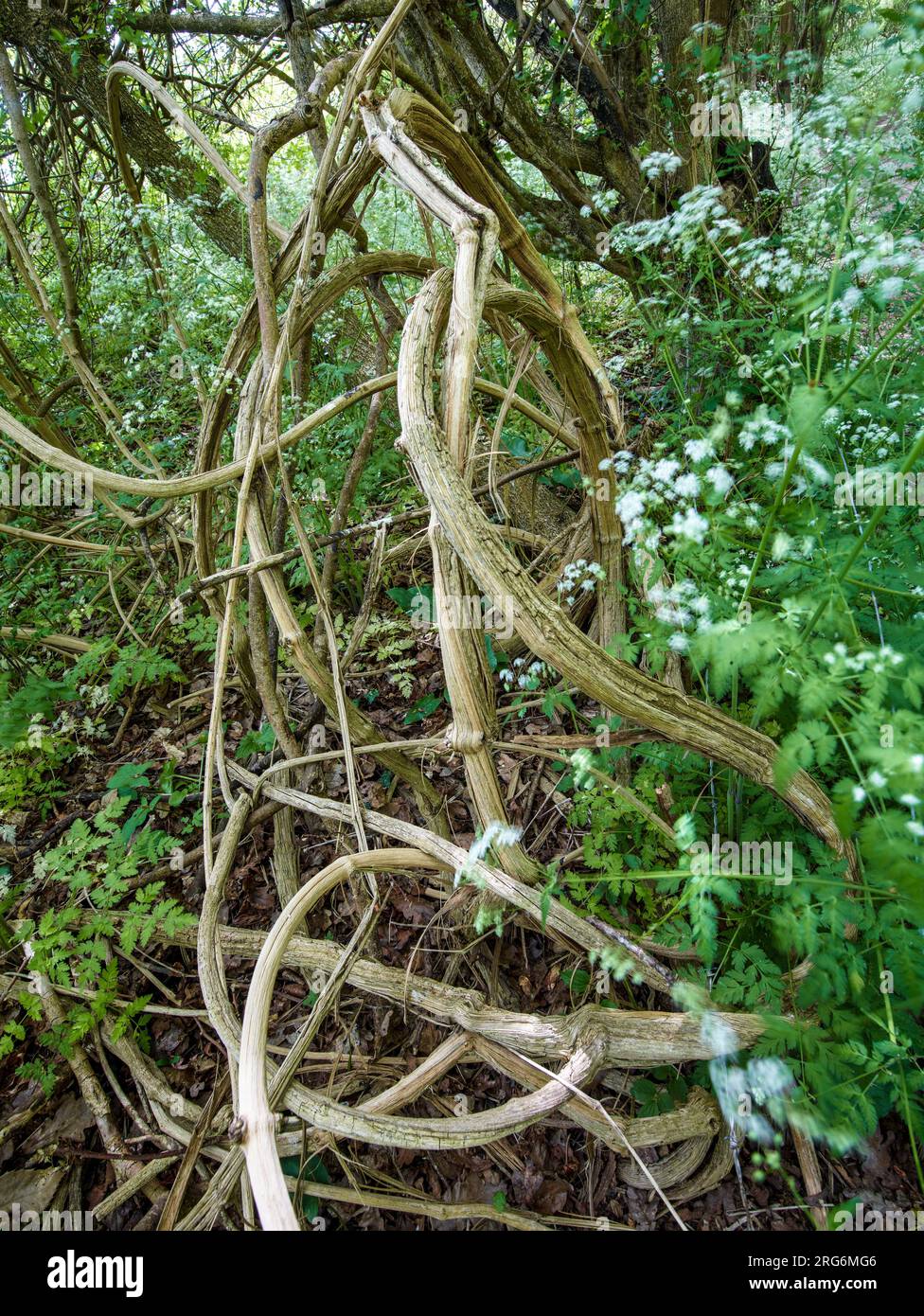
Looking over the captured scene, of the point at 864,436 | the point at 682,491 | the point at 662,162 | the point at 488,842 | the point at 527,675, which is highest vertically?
the point at 662,162

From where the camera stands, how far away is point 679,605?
5.65ft

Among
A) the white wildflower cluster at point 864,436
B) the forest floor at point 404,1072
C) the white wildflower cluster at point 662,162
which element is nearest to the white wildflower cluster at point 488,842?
the forest floor at point 404,1072

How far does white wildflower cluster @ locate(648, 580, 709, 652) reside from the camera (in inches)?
60.2

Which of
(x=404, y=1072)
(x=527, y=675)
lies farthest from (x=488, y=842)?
(x=404, y=1072)

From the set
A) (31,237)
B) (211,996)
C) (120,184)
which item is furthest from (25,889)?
(31,237)

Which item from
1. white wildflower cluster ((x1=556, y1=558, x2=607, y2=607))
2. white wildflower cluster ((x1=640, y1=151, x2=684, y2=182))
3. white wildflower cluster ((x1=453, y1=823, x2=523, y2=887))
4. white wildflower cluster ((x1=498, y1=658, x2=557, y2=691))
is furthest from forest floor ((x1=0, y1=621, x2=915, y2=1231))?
white wildflower cluster ((x1=640, y1=151, x2=684, y2=182))

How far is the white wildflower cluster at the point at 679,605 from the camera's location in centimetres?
153

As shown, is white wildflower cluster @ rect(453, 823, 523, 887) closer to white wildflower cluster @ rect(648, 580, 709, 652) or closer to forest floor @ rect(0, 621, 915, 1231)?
forest floor @ rect(0, 621, 915, 1231)

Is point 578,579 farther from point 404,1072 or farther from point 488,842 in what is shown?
point 404,1072

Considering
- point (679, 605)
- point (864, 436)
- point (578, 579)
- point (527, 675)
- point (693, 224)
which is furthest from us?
point (578, 579)

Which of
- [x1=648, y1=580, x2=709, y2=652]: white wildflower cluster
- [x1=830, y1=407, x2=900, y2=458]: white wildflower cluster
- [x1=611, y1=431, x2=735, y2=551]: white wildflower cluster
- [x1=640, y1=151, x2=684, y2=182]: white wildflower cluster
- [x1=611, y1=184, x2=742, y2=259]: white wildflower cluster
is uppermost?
[x1=640, y1=151, x2=684, y2=182]: white wildflower cluster

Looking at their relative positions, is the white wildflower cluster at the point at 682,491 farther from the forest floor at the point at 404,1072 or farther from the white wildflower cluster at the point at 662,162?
the white wildflower cluster at the point at 662,162

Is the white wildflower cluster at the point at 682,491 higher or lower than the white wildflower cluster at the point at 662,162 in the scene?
lower

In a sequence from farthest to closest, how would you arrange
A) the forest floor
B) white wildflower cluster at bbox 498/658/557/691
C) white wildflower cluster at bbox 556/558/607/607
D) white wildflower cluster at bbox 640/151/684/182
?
white wildflower cluster at bbox 640/151/684/182 < white wildflower cluster at bbox 556/558/607/607 < white wildflower cluster at bbox 498/658/557/691 < the forest floor
